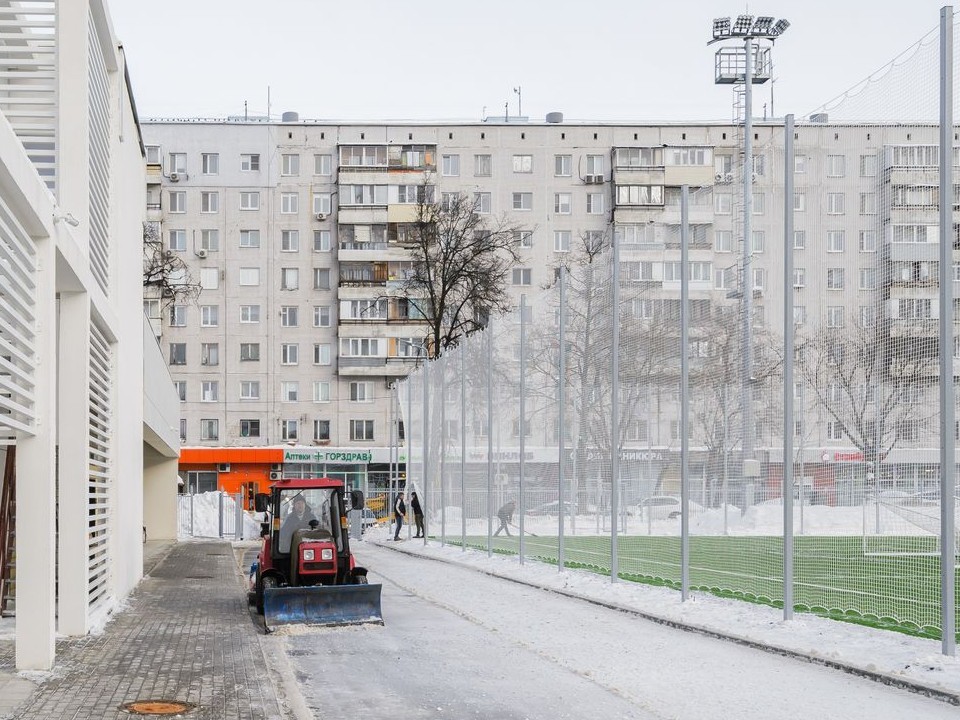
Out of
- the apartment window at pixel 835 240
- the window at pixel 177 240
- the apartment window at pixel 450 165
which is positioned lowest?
the apartment window at pixel 835 240

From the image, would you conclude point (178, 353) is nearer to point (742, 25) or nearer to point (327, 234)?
point (327, 234)

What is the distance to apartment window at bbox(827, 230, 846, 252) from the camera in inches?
535

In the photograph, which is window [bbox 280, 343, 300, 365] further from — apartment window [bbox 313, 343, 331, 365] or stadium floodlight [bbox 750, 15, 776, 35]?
stadium floodlight [bbox 750, 15, 776, 35]

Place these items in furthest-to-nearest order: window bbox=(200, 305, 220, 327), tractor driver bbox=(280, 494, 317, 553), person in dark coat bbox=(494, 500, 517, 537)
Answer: window bbox=(200, 305, 220, 327) → person in dark coat bbox=(494, 500, 517, 537) → tractor driver bbox=(280, 494, 317, 553)

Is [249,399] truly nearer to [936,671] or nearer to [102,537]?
[102,537]

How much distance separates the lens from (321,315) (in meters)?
72.1

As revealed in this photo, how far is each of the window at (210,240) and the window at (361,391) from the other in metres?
10.2

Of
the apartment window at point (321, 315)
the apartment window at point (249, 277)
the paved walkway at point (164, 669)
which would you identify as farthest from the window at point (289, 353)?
the paved walkway at point (164, 669)

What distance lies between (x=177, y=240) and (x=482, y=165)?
1652cm

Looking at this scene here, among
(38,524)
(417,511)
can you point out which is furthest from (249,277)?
(38,524)

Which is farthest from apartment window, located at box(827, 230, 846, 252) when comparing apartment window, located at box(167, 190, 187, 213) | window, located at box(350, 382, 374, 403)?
apartment window, located at box(167, 190, 187, 213)

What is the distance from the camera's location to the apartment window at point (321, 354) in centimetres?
7156

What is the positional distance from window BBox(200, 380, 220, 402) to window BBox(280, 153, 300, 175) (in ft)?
38.3

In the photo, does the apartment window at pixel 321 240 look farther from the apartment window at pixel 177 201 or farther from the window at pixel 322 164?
the apartment window at pixel 177 201
